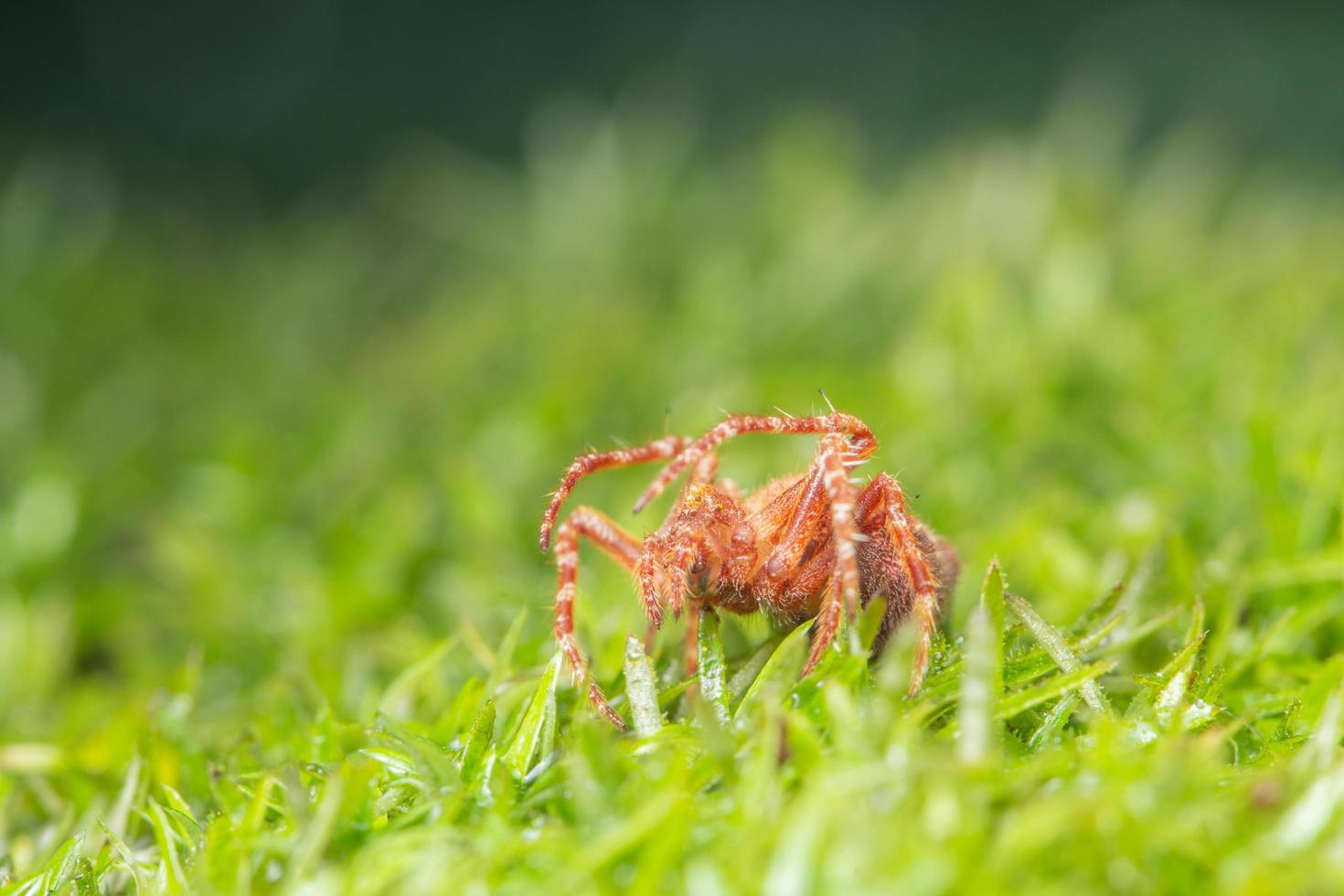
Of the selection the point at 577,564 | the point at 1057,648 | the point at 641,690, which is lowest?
the point at 641,690

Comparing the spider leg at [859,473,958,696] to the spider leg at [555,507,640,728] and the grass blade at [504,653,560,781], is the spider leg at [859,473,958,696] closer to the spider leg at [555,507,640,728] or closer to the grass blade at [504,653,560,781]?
the spider leg at [555,507,640,728]

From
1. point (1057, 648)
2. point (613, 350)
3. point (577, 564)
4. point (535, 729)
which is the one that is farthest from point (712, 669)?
point (613, 350)

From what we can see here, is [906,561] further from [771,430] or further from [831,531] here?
[771,430]

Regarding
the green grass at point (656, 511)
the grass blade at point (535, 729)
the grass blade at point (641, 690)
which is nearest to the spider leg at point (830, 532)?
the green grass at point (656, 511)

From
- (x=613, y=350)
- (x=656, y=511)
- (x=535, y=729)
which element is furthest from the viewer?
(x=613, y=350)

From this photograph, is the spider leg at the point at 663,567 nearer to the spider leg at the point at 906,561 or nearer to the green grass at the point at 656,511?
the green grass at the point at 656,511

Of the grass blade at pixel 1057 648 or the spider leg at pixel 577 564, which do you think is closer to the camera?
the grass blade at pixel 1057 648
